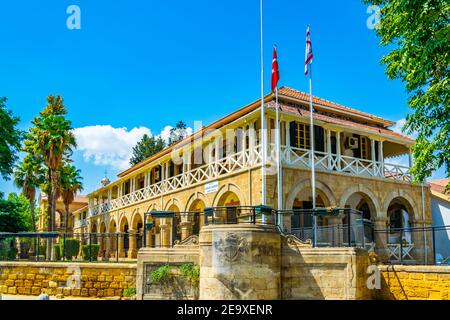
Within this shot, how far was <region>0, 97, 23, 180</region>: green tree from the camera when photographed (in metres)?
24.2

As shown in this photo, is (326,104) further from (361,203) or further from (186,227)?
(186,227)

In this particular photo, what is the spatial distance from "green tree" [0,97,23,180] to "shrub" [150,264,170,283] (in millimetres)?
13569

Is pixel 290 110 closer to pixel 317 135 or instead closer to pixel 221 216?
pixel 317 135

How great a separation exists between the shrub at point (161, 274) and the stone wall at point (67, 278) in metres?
1.63

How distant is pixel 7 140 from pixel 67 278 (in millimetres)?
11105

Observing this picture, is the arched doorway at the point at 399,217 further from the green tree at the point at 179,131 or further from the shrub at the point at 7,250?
the green tree at the point at 179,131

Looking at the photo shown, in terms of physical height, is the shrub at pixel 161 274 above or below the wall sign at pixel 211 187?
below

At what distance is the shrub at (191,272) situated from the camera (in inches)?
553

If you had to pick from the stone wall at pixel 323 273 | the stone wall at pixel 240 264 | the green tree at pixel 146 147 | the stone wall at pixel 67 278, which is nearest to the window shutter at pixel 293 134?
the stone wall at pixel 323 273

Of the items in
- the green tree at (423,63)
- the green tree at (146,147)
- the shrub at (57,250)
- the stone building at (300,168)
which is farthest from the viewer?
the green tree at (146,147)

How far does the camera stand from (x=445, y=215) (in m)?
26.1

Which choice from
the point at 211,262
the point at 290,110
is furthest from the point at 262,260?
the point at 290,110

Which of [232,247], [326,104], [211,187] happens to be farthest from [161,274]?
[326,104]
